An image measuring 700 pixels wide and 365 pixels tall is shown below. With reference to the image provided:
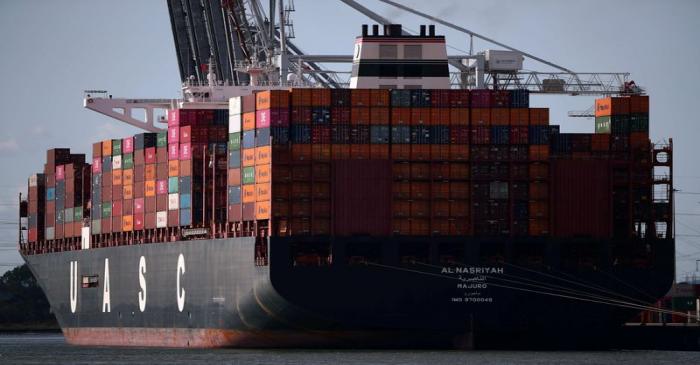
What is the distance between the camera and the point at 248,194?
73.0m

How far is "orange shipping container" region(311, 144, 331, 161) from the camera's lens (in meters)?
71.1

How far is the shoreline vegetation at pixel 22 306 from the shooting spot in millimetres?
161375

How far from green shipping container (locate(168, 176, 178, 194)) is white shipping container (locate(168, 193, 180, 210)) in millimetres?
174

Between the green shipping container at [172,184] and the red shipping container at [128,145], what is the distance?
5.08 m

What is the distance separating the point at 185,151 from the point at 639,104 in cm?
1917

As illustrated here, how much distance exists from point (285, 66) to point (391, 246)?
19723mm

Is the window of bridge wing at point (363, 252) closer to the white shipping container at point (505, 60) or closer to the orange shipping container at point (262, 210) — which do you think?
the orange shipping container at point (262, 210)

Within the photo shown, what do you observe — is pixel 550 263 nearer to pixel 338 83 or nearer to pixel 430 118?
pixel 430 118

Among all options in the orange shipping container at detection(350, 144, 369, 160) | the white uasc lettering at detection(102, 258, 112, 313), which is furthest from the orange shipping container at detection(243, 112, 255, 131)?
the white uasc lettering at detection(102, 258, 112, 313)

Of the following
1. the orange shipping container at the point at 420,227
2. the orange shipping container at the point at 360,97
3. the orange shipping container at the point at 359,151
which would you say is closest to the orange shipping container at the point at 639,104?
the orange shipping container at the point at 420,227

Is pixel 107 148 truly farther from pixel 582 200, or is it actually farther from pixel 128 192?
pixel 582 200

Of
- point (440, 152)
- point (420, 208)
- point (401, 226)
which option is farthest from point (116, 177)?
point (440, 152)

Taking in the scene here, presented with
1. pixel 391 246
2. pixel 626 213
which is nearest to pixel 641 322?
pixel 626 213

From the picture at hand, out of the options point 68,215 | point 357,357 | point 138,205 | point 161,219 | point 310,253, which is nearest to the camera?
point 357,357
